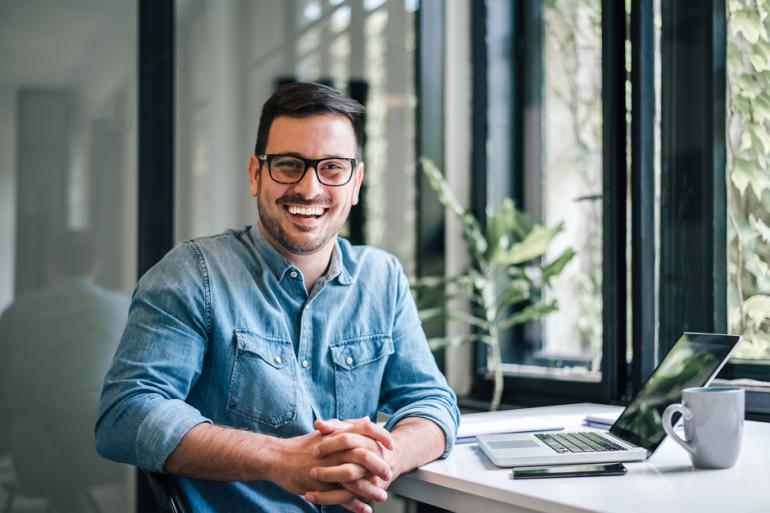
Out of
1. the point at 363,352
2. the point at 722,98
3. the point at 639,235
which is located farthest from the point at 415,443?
the point at 722,98

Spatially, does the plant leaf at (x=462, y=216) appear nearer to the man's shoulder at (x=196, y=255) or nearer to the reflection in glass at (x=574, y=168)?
the reflection in glass at (x=574, y=168)

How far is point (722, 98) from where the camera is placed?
2051mm

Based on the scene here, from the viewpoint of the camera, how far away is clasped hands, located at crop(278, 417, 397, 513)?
128 centimetres

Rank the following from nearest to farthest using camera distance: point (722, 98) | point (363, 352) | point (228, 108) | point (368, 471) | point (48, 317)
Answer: point (368, 471)
point (363, 352)
point (722, 98)
point (48, 317)
point (228, 108)

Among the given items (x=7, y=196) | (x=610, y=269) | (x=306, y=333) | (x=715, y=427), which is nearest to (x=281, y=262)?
(x=306, y=333)

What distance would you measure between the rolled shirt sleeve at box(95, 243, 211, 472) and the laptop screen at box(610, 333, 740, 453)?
75 centimetres

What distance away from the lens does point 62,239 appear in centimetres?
238

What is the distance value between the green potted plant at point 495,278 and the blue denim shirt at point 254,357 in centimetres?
84

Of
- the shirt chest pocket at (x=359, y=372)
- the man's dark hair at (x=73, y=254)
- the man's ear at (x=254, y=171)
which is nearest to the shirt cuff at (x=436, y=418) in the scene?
the shirt chest pocket at (x=359, y=372)

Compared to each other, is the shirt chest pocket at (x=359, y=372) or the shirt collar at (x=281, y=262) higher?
the shirt collar at (x=281, y=262)

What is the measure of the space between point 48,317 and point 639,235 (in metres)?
1.66

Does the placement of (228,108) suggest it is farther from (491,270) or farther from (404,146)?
(491,270)

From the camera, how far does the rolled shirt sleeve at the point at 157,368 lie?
52.2 inches

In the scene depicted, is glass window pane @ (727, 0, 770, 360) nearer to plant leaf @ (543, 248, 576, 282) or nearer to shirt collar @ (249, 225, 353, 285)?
plant leaf @ (543, 248, 576, 282)
